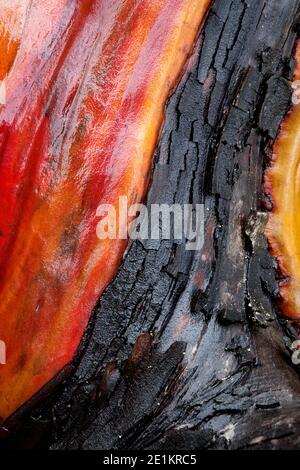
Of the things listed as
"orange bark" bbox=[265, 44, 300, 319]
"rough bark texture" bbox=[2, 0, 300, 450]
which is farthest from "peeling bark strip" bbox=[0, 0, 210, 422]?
"orange bark" bbox=[265, 44, 300, 319]

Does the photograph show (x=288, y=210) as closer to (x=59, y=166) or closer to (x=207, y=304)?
(x=207, y=304)

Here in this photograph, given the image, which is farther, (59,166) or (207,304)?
(207,304)

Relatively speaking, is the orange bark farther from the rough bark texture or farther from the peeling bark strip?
the peeling bark strip

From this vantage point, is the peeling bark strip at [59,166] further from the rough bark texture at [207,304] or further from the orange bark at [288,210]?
the orange bark at [288,210]

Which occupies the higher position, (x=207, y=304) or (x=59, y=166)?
(x=59, y=166)

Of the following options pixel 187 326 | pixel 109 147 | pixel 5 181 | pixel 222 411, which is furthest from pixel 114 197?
pixel 222 411

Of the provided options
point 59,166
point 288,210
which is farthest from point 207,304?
point 59,166

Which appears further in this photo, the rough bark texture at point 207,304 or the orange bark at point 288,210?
the orange bark at point 288,210

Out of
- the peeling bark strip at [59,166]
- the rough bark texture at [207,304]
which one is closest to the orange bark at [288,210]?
the rough bark texture at [207,304]
